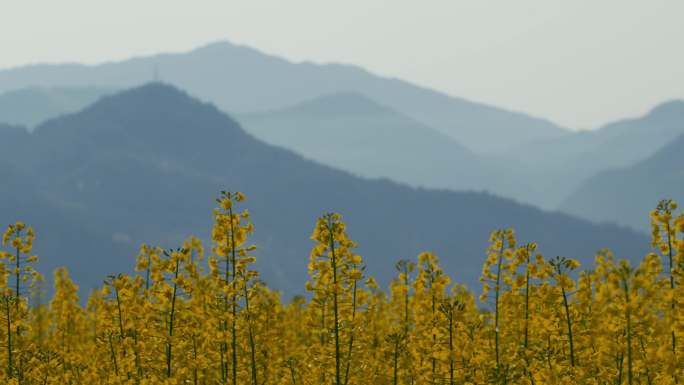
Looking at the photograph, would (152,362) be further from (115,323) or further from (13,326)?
(13,326)

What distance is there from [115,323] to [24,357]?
1.90 metres

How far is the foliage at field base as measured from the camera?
13.5 m

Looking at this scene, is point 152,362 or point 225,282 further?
point 152,362

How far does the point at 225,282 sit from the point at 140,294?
11.9ft

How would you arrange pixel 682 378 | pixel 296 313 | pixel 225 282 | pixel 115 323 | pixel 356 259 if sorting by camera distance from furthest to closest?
pixel 296 313 < pixel 115 323 < pixel 225 282 < pixel 356 259 < pixel 682 378

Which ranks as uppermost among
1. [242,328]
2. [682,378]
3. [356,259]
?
[356,259]

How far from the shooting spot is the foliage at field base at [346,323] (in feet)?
44.2

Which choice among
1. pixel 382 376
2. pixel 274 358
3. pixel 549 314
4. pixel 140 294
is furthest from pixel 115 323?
pixel 549 314

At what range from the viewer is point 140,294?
17.9 m

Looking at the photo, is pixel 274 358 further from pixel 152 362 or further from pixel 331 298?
pixel 331 298

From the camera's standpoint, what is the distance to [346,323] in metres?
14.3

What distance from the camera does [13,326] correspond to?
16.7m

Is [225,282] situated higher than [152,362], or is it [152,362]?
[225,282]

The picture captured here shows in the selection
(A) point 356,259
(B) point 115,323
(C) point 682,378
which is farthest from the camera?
(B) point 115,323
